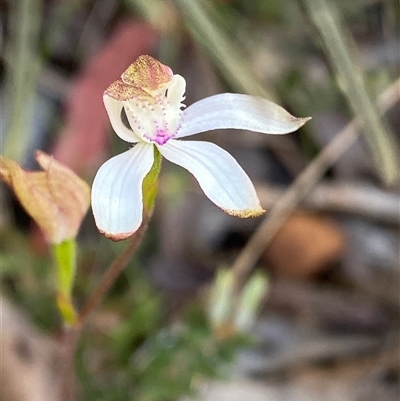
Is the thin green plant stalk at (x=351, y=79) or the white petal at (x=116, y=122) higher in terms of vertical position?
the thin green plant stalk at (x=351, y=79)

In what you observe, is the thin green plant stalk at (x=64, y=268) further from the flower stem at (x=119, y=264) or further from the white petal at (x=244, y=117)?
the white petal at (x=244, y=117)

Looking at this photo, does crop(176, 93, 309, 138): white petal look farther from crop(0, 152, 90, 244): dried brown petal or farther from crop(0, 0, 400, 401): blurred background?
crop(0, 0, 400, 401): blurred background

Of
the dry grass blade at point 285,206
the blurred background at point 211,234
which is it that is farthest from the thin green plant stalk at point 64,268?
the dry grass blade at point 285,206

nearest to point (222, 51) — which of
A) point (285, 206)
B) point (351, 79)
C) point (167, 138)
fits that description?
point (351, 79)

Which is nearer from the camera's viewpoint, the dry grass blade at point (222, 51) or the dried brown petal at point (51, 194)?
the dried brown petal at point (51, 194)

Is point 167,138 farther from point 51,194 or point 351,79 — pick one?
point 351,79

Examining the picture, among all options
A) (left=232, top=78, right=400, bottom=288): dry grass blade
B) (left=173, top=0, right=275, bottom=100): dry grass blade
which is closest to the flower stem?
(left=173, top=0, right=275, bottom=100): dry grass blade

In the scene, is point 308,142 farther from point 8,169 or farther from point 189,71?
point 8,169
